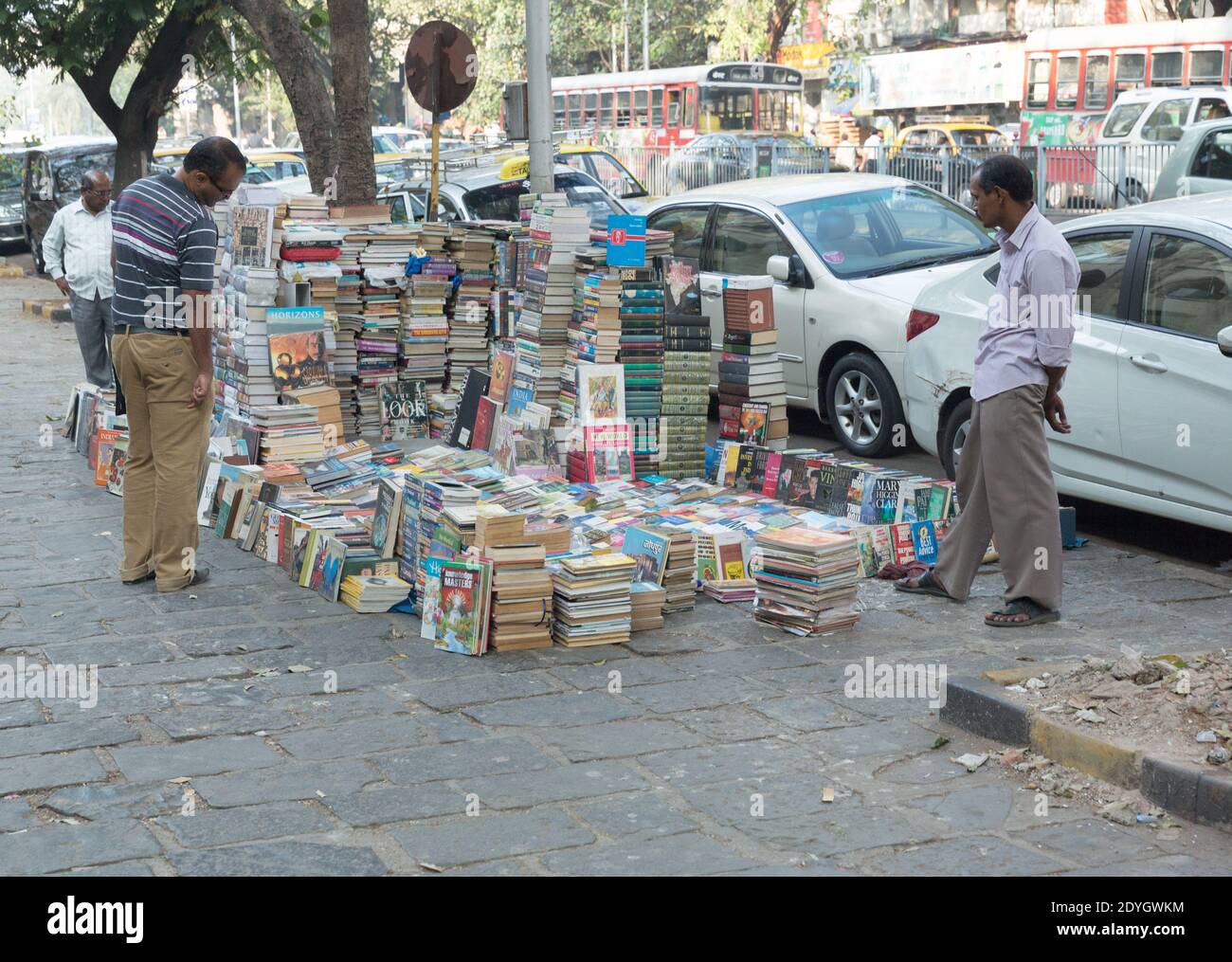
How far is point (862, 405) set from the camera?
405 inches

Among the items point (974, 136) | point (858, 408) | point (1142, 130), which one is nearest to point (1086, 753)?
point (858, 408)

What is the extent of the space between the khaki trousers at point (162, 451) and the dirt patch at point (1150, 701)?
3988 mm

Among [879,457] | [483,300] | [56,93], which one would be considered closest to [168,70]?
[483,300]

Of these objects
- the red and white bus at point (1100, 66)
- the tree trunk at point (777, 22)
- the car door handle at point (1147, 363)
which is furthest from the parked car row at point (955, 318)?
the tree trunk at point (777, 22)

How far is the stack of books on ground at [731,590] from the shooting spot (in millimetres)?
7047

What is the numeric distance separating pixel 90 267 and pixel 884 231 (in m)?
5.96

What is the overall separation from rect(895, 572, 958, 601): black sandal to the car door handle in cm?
147

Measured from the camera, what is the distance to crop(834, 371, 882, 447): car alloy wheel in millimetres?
10242

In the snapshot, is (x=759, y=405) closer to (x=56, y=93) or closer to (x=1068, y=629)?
(x=1068, y=629)

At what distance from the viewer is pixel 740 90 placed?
1432 inches

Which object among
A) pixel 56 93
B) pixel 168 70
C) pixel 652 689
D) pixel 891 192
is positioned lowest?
pixel 652 689

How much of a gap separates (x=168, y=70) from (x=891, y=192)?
43.0 ft

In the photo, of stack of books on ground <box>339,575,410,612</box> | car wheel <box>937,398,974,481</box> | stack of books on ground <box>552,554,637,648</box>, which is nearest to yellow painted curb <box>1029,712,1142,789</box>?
stack of books on ground <box>552,554,637,648</box>

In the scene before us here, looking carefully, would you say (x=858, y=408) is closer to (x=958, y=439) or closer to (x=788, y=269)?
(x=788, y=269)
